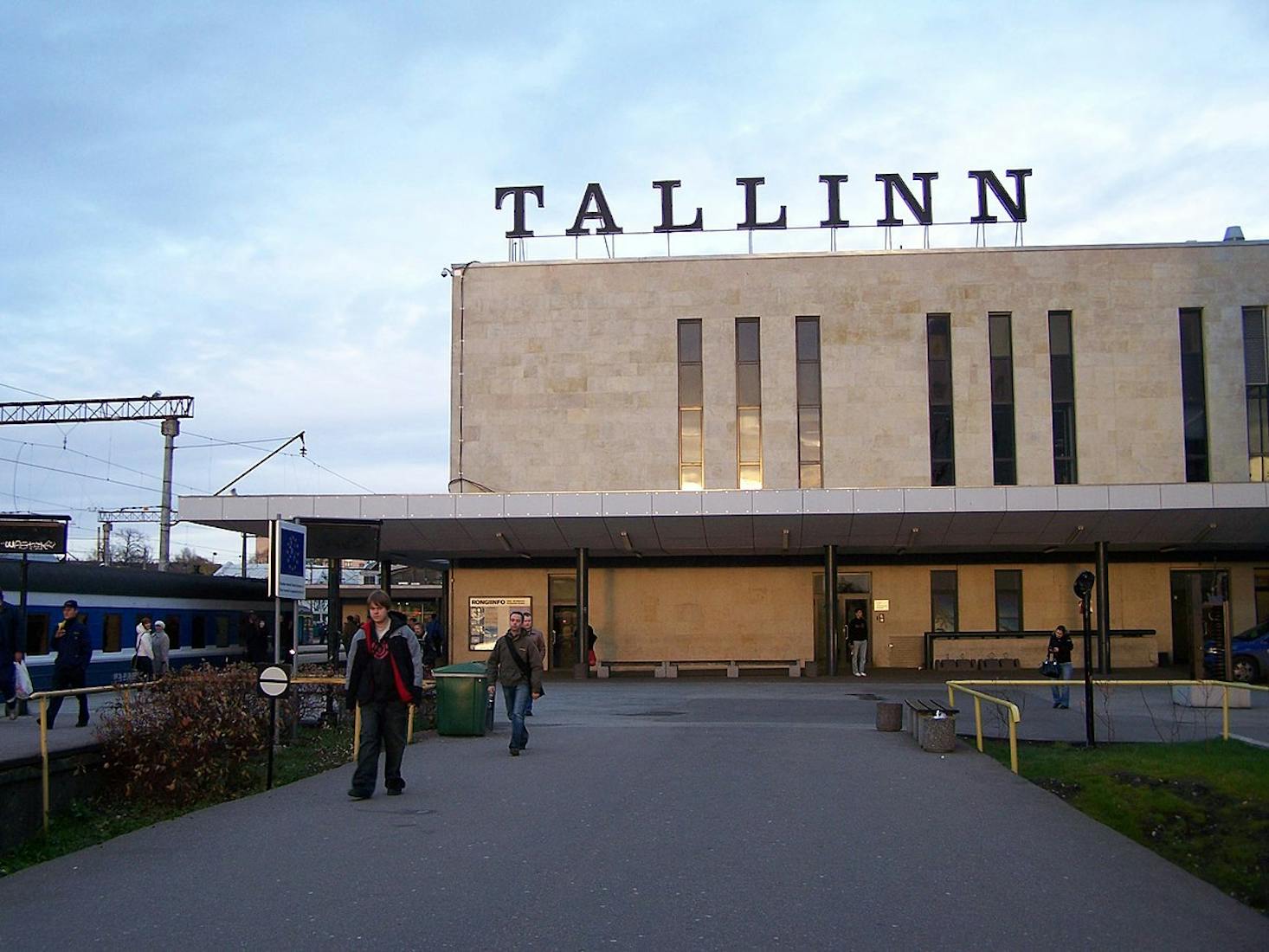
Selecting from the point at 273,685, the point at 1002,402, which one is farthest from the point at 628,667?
the point at 273,685

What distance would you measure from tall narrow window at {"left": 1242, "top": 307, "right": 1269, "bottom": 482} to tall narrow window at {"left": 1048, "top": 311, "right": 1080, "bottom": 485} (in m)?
5.15

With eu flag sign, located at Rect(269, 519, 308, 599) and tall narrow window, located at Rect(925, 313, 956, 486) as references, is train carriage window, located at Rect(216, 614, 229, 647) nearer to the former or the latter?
tall narrow window, located at Rect(925, 313, 956, 486)

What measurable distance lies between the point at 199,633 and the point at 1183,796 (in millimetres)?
28101

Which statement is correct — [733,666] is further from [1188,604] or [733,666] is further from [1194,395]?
[1194,395]

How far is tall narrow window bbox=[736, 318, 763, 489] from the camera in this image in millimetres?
38875

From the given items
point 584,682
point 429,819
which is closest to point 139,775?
point 429,819

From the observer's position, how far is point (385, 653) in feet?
35.9

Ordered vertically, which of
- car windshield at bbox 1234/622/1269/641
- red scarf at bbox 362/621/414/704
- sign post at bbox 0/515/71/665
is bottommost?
car windshield at bbox 1234/622/1269/641

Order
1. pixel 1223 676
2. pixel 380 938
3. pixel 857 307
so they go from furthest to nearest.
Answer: pixel 857 307 → pixel 1223 676 → pixel 380 938

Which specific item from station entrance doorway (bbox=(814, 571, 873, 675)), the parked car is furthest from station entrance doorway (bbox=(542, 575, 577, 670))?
the parked car

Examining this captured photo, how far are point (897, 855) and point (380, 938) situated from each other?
383 centimetres

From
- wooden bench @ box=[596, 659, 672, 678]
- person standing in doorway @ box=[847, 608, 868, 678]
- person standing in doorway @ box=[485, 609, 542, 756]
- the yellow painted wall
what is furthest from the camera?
the yellow painted wall

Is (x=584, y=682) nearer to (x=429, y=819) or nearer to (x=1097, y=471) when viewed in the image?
(x=1097, y=471)

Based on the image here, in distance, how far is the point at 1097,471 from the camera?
124 feet
